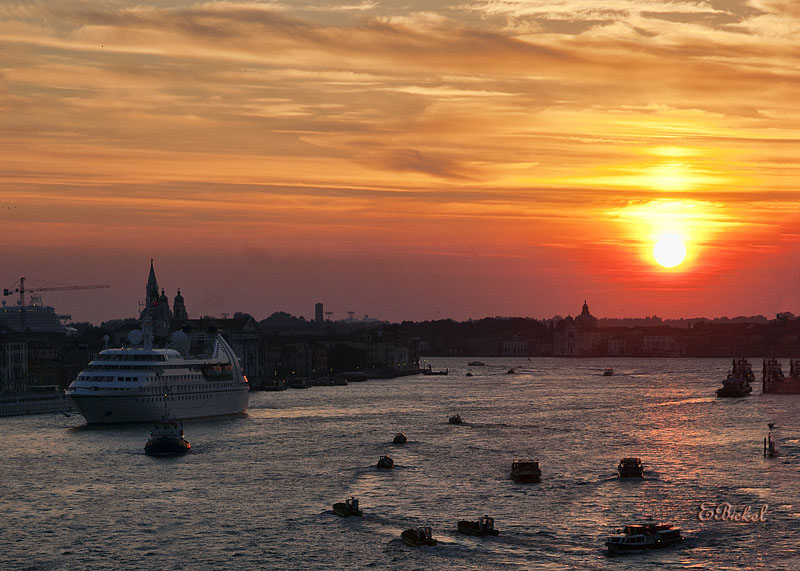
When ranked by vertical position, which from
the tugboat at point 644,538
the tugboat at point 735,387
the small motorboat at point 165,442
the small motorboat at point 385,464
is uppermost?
the tugboat at point 735,387

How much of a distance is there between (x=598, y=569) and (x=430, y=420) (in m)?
62.4

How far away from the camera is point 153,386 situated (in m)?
101

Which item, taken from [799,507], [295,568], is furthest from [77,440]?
[799,507]

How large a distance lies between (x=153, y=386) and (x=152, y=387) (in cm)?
20

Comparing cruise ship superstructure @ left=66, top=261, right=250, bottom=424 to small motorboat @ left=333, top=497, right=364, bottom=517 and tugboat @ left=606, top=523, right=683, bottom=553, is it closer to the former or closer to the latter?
small motorboat @ left=333, top=497, right=364, bottom=517

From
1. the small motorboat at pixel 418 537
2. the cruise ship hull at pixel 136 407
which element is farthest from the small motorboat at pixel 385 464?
the cruise ship hull at pixel 136 407

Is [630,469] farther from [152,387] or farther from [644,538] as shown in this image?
[152,387]

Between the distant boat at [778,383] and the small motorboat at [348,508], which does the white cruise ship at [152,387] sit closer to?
the small motorboat at [348,508]

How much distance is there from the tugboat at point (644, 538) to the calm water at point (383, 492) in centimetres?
56

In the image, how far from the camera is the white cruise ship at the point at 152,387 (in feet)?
320

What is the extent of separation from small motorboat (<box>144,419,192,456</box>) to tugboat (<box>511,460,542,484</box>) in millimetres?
24231

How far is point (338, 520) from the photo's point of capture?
2060 inches

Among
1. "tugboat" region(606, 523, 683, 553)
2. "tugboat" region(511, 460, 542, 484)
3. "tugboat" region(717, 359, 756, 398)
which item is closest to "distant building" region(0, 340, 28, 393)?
"tugboat" region(717, 359, 756, 398)
